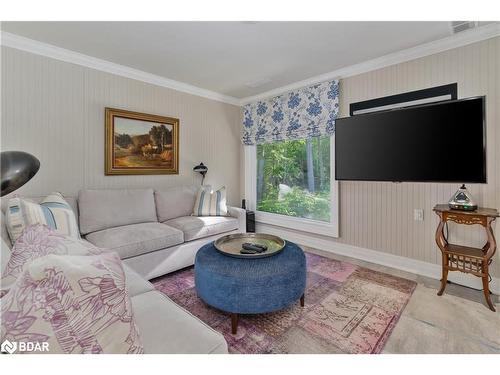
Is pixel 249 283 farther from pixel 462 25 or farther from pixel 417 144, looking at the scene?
pixel 462 25

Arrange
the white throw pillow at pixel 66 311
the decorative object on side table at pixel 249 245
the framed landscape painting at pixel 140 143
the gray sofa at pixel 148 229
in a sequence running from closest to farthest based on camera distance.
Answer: the white throw pillow at pixel 66 311 → the gray sofa at pixel 148 229 → the decorative object on side table at pixel 249 245 → the framed landscape painting at pixel 140 143

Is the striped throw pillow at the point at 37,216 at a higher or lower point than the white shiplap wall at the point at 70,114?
lower

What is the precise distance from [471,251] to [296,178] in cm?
217

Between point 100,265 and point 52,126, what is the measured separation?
2.59 metres

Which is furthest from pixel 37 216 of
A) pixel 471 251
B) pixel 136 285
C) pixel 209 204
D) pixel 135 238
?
pixel 471 251

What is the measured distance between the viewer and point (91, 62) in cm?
274

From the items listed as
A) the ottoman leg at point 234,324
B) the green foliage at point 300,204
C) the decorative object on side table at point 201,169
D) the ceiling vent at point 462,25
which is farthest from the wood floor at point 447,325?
the decorative object on side table at point 201,169

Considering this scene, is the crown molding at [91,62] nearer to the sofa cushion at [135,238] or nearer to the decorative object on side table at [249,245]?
the sofa cushion at [135,238]

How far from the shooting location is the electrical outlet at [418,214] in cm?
256

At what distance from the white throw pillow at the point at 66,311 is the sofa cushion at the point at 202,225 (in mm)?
2044

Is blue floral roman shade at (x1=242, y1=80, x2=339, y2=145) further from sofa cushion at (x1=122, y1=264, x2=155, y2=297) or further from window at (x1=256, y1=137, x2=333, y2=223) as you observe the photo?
sofa cushion at (x1=122, y1=264, x2=155, y2=297)

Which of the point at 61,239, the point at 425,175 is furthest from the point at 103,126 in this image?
the point at 425,175

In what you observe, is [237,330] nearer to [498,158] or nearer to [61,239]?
[61,239]

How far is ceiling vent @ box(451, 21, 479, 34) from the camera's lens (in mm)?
2068
